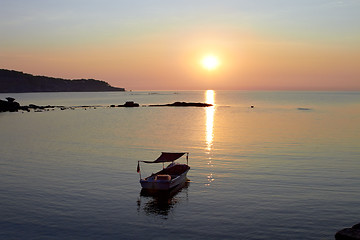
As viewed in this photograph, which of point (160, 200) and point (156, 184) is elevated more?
point (156, 184)

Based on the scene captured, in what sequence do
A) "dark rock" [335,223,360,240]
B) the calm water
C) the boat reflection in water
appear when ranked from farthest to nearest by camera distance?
the boat reflection in water, the calm water, "dark rock" [335,223,360,240]

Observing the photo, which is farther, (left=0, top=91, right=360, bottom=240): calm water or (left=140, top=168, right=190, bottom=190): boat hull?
(left=140, top=168, right=190, bottom=190): boat hull

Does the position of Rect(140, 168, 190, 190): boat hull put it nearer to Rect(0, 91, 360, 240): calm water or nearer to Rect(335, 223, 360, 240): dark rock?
Rect(0, 91, 360, 240): calm water

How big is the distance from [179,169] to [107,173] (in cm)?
917

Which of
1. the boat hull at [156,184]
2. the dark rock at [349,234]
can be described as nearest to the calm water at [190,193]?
the boat hull at [156,184]

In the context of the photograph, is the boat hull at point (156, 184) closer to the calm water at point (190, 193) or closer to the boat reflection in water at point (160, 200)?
the boat reflection in water at point (160, 200)

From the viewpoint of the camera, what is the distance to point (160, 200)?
35250 millimetres

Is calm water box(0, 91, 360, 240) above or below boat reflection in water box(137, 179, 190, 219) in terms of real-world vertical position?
above

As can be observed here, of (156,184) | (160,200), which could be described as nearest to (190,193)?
(160,200)

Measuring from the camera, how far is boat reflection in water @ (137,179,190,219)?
104 ft

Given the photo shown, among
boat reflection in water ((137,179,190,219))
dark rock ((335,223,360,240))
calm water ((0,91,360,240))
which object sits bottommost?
boat reflection in water ((137,179,190,219))

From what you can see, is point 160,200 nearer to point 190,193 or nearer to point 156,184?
point 156,184

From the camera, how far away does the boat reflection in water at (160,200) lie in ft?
104

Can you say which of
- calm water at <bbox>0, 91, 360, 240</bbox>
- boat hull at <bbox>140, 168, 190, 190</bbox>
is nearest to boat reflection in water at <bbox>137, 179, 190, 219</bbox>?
calm water at <bbox>0, 91, 360, 240</bbox>
